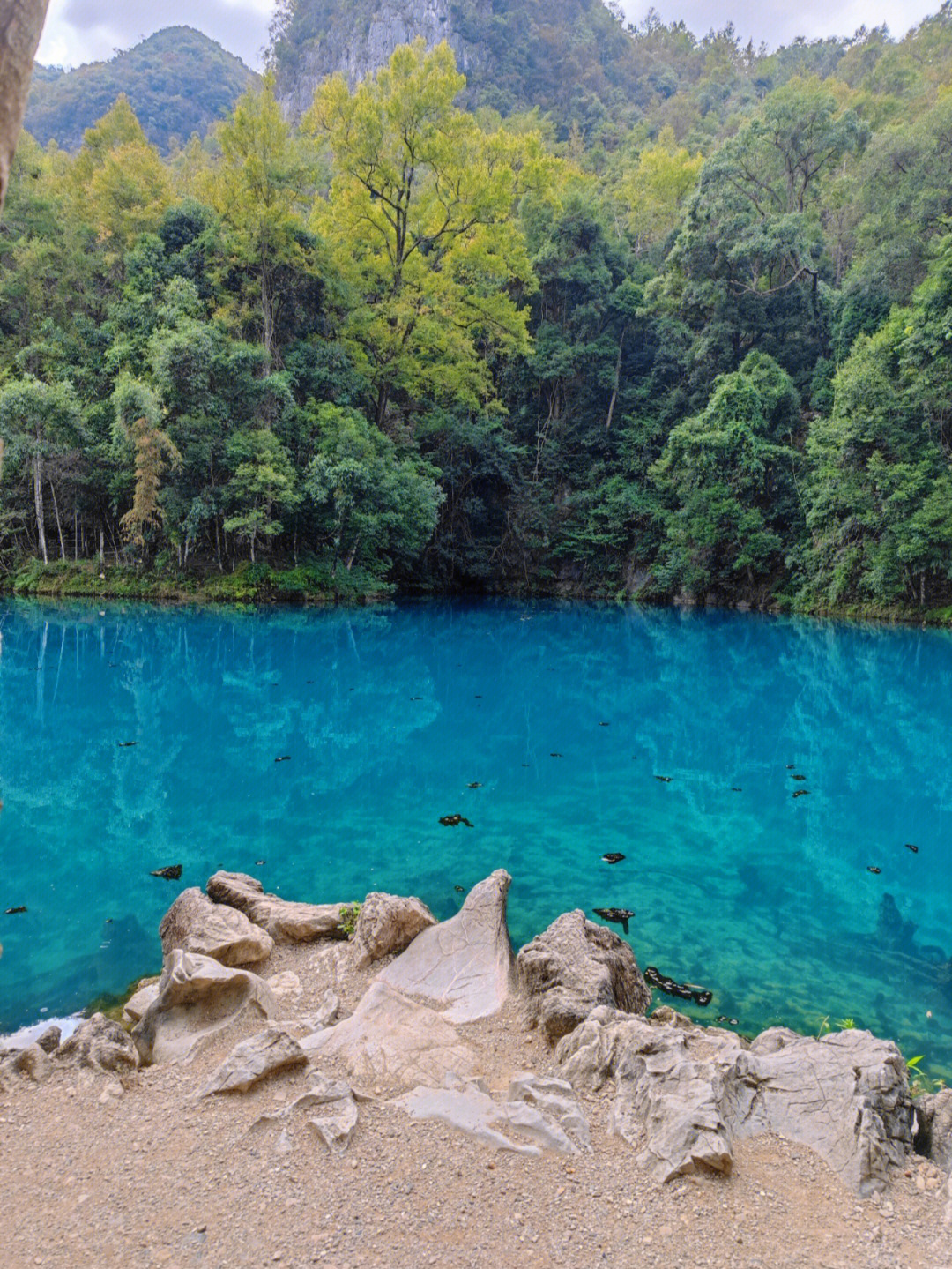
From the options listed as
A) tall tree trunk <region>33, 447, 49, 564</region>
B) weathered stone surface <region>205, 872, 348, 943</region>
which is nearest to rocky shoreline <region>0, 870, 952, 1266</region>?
weathered stone surface <region>205, 872, 348, 943</region>

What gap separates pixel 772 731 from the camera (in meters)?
11.5

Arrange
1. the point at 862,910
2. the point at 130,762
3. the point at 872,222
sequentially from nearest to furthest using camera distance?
the point at 862,910, the point at 130,762, the point at 872,222

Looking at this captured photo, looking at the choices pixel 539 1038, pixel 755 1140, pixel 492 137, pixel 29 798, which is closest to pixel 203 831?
pixel 29 798

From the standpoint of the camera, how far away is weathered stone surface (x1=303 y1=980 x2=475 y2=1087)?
333 cm

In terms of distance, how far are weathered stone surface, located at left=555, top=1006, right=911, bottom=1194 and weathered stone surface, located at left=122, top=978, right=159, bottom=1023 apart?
236 centimetres

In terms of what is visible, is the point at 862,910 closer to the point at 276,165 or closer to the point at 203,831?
the point at 203,831

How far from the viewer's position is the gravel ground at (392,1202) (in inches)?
90.5

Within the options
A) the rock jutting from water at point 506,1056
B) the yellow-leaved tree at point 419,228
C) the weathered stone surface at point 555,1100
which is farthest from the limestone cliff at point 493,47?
the weathered stone surface at point 555,1100

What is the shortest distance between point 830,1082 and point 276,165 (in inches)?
1061

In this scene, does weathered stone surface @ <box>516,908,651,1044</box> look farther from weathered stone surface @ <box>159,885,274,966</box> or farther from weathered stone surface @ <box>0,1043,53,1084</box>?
weathered stone surface @ <box>0,1043,53,1084</box>

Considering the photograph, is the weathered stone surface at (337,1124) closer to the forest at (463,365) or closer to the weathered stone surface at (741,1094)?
the weathered stone surface at (741,1094)

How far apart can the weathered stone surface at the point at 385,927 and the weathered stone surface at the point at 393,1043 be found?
2.28 ft

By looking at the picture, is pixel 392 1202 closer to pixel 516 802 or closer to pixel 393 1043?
pixel 393 1043

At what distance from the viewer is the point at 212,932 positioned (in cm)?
450
